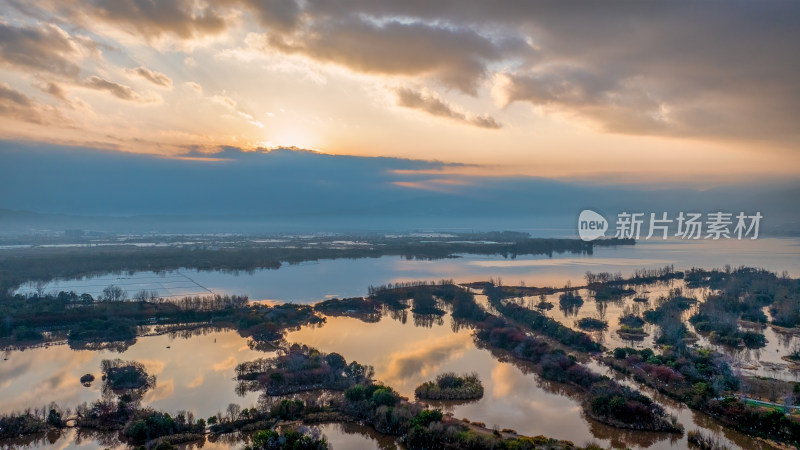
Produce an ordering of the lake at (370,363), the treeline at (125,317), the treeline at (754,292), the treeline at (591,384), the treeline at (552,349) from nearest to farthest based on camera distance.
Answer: the lake at (370,363) → the treeline at (591,384) → the treeline at (552,349) → the treeline at (125,317) → the treeline at (754,292)

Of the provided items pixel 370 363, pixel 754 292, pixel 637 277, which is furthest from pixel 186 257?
pixel 754 292

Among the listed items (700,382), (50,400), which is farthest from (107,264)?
(700,382)

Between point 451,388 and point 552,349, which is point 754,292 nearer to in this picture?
point 552,349

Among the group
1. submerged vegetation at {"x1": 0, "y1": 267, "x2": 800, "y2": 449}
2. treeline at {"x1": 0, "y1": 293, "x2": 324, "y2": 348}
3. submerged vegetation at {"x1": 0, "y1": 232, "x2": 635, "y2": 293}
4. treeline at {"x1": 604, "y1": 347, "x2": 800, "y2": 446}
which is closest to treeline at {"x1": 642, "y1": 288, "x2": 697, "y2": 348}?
submerged vegetation at {"x1": 0, "y1": 267, "x2": 800, "y2": 449}

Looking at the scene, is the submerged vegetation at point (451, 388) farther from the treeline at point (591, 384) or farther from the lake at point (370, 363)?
the treeline at point (591, 384)

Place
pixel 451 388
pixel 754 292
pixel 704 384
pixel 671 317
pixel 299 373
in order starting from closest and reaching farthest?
pixel 704 384 → pixel 451 388 → pixel 299 373 → pixel 671 317 → pixel 754 292

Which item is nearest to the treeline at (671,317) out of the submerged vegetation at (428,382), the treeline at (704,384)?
the submerged vegetation at (428,382)

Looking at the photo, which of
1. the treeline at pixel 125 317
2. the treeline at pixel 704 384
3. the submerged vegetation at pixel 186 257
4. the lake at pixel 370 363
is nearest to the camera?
the treeline at pixel 704 384

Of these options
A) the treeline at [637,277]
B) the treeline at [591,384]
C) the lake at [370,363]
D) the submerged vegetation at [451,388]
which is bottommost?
the lake at [370,363]

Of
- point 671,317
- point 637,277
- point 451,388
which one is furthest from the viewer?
point 637,277

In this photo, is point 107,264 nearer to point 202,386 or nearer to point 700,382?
point 202,386

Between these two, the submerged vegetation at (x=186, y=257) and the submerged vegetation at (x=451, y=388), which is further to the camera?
the submerged vegetation at (x=186, y=257)

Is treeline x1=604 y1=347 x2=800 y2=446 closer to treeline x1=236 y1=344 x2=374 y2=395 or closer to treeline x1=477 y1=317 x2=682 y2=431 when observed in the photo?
treeline x1=477 y1=317 x2=682 y2=431
